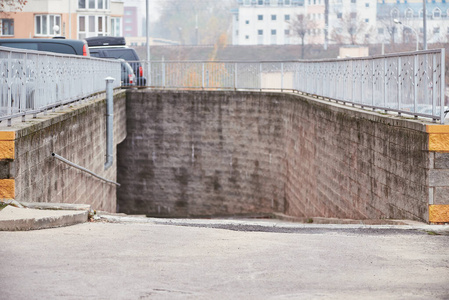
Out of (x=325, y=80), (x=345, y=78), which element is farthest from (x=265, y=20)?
(x=345, y=78)

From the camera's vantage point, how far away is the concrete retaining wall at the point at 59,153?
28.7 ft

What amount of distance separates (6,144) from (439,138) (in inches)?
185

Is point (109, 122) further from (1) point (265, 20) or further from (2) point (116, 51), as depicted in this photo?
(1) point (265, 20)

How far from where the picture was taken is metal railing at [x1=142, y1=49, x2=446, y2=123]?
10047 millimetres

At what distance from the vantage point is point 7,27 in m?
68.1

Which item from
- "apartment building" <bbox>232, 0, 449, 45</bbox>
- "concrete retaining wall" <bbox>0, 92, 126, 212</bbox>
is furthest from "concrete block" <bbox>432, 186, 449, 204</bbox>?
"apartment building" <bbox>232, 0, 449, 45</bbox>

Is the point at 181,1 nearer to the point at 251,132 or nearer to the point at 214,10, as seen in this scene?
the point at 214,10

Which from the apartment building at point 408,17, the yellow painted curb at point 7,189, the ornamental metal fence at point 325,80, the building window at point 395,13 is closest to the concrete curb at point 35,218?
the yellow painted curb at point 7,189

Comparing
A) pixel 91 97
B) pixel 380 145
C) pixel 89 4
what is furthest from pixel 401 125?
pixel 89 4

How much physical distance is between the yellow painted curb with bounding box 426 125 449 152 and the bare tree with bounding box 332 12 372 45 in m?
89.9

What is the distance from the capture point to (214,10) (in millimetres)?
188500

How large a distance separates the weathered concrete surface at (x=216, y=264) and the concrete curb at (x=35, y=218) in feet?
0.53

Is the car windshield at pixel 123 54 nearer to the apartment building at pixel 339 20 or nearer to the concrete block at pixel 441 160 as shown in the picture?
the concrete block at pixel 441 160

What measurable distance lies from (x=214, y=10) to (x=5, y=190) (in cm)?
18278
